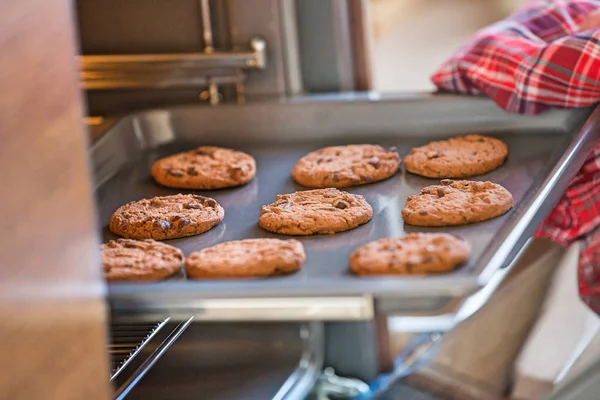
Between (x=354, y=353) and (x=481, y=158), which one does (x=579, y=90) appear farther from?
(x=354, y=353)

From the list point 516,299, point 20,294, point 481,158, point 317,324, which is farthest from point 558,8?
point 20,294

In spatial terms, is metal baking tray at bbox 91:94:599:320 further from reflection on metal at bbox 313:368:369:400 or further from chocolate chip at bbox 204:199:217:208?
reflection on metal at bbox 313:368:369:400

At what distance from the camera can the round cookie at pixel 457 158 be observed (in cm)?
137

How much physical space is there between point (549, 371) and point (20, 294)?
4.56ft

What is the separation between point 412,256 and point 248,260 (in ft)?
0.61

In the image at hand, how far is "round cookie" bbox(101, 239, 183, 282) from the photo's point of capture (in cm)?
97

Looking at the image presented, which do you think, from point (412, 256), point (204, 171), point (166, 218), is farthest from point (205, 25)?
point (412, 256)

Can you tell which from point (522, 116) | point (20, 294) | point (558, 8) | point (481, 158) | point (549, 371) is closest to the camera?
point (20, 294)

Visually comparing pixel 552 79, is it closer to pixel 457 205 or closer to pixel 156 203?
pixel 457 205

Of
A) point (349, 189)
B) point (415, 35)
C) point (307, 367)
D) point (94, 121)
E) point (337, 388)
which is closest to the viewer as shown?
point (349, 189)

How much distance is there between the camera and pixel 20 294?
629mm

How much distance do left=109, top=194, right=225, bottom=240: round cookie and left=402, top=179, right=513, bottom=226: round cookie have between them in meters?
0.28

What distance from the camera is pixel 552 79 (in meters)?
1.44

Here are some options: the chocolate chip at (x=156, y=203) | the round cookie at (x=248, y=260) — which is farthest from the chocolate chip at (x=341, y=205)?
the chocolate chip at (x=156, y=203)
